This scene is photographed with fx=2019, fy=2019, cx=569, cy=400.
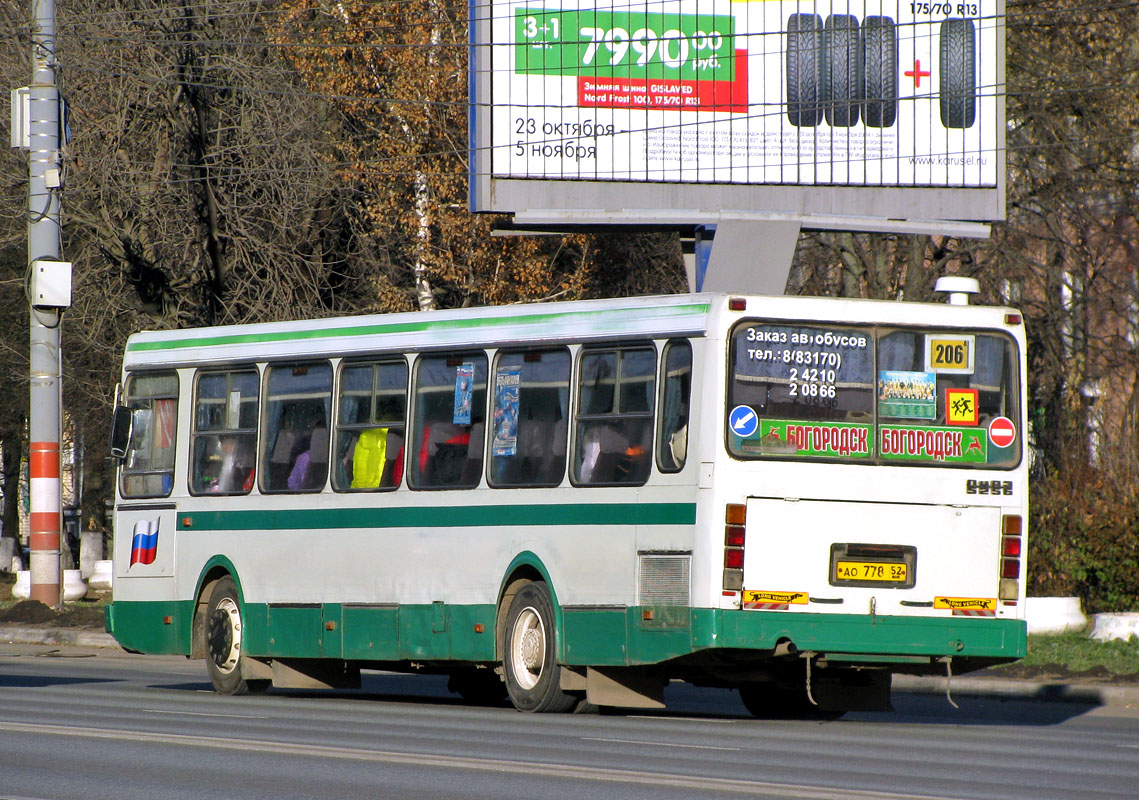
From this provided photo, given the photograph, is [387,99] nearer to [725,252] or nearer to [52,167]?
[52,167]

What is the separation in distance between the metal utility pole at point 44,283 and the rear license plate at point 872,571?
14088 millimetres

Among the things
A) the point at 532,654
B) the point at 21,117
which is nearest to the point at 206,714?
the point at 532,654

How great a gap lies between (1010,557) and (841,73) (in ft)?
37.1

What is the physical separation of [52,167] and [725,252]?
8.49 m

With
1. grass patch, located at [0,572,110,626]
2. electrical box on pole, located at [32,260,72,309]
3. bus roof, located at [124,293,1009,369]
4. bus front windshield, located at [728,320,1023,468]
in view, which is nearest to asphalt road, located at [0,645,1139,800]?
bus front windshield, located at [728,320,1023,468]

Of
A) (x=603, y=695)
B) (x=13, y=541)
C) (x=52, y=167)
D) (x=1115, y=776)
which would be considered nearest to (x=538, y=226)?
(x=52, y=167)

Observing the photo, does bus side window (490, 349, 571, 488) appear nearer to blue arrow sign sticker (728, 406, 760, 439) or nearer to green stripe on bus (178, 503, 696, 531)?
green stripe on bus (178, 503, 696, 531)

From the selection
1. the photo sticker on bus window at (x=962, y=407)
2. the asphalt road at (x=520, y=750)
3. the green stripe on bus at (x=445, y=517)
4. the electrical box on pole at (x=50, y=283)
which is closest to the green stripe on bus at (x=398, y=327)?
→ the green stripe on bus at (x=445, y=517)

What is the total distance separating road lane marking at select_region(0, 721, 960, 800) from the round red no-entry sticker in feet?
15.8

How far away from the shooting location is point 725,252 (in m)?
23.0

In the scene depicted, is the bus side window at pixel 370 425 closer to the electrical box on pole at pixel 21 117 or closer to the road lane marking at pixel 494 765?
the road lane marking at pixel 494 765

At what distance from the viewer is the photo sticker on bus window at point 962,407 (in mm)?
13836

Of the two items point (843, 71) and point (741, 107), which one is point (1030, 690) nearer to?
point (741, 107)

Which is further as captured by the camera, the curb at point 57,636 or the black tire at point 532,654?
the curb at point 57,636
